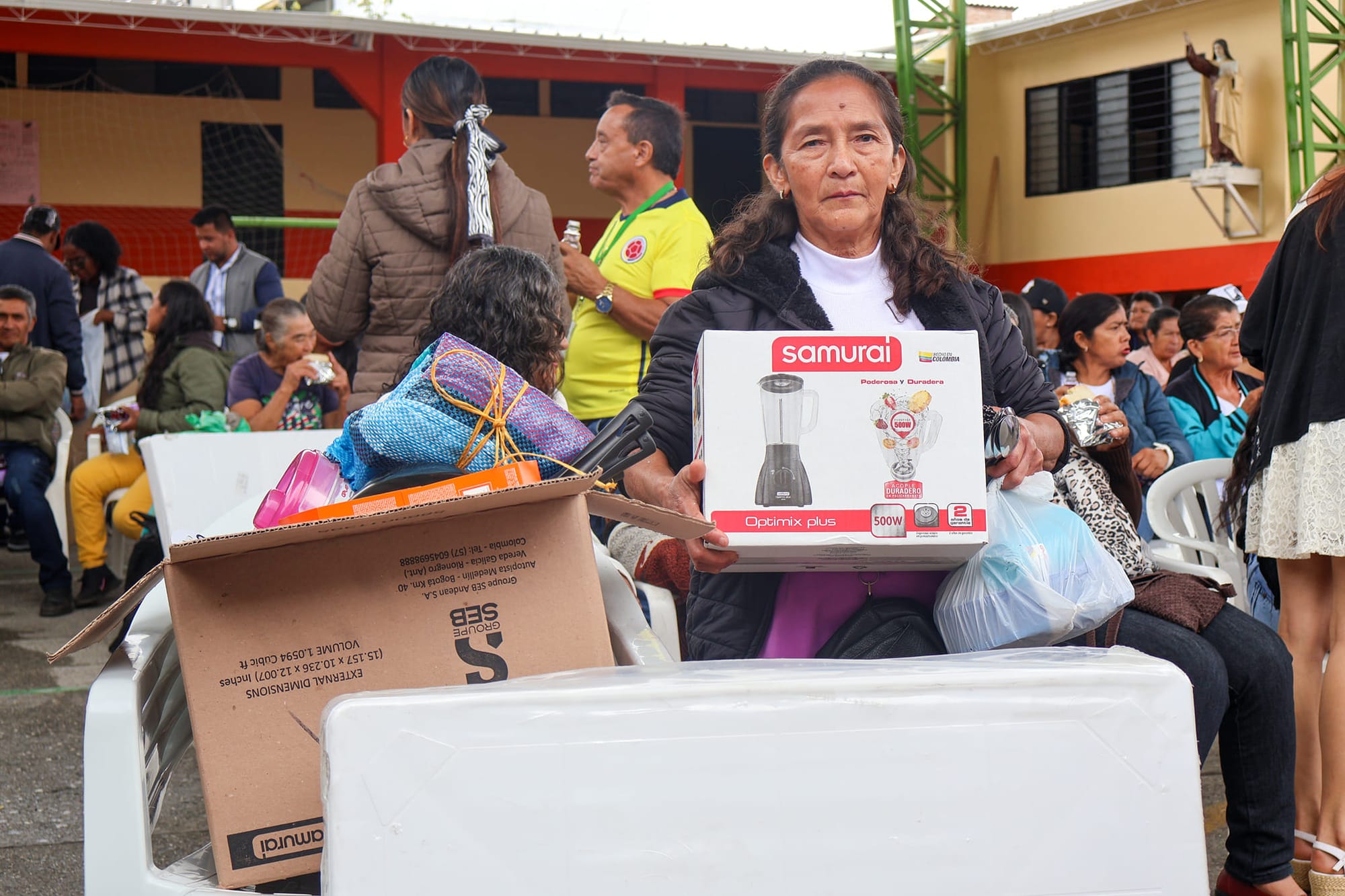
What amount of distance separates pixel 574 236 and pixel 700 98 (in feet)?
46.5

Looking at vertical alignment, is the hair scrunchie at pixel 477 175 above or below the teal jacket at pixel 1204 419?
above

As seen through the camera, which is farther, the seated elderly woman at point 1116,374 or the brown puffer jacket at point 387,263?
the seated elderly woman at point 1116,374

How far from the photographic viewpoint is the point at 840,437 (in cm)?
164

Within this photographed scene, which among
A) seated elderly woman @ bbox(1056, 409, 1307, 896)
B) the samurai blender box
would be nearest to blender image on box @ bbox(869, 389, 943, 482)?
the samurai blender box

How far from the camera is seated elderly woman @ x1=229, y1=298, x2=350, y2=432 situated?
5.19 meters

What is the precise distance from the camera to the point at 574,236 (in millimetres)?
3773

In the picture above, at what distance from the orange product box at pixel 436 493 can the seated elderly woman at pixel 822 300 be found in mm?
327

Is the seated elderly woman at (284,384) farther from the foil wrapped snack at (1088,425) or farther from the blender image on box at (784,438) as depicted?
the blender image on box at (784,438)

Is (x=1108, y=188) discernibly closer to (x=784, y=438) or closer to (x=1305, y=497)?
(x=1305, y=497)

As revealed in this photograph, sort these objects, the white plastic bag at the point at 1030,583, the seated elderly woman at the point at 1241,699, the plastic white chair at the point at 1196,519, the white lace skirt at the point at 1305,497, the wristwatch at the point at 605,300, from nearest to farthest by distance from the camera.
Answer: the white plastic bag at the point at 1030,583
the seated elderly woman at the point at 1241,699
the white lace skirt at the point at 1305,497
the wristwatch at the point at 605,300
the plastic white chair at the point at 1196,519

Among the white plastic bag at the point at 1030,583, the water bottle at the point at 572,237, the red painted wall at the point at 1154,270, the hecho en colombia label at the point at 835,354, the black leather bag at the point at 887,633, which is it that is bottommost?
the black leather bag at the point at 887,633

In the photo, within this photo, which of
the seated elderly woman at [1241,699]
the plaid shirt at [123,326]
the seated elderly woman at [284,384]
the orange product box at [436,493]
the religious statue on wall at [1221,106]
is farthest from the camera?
the religious statue on wall at [1221,106]

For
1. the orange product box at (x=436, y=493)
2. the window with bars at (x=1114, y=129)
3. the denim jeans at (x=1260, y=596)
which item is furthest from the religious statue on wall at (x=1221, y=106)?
the orange product box at (x=436, y=493)

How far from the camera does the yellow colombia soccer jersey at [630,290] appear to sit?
3.71m
